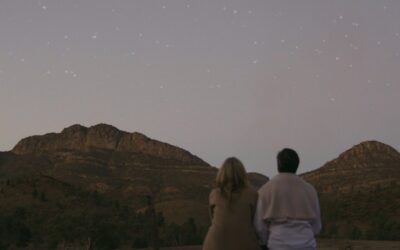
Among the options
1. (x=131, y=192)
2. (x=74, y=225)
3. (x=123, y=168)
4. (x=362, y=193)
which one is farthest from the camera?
(x=123, y=168)

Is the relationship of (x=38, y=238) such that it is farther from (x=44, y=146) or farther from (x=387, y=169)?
(x=44, y=146)

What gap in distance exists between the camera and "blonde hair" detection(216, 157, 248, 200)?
4.87m

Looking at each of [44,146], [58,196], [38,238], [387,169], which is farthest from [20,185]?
[44,146]

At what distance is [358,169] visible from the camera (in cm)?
8575

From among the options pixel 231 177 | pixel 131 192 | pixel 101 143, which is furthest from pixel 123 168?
pixel 231 177

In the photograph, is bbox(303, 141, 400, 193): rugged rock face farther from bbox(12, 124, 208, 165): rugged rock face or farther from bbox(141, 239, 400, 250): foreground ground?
bbox(141, 239, 400, 250): foreground ground

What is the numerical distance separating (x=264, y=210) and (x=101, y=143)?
367 ft

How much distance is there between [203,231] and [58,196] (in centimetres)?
1412

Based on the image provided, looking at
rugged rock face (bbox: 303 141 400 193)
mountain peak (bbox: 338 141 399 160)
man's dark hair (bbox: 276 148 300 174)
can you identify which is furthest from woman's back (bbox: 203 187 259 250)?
mountain peak (bbox: 338 141 399 160)

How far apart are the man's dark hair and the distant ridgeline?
23.6 meters

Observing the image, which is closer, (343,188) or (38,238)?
(38,238)

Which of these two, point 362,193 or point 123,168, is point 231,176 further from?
point 123,168

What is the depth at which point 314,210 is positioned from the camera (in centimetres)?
502

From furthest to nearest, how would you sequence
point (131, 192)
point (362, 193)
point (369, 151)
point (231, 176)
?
point (369, 151), point (131, 192), point (362, 193), point (231, 176)
